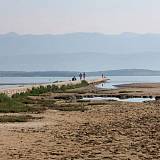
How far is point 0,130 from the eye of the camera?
72.8 feet

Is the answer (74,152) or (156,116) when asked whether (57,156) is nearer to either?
(74,152)

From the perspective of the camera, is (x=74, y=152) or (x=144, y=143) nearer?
(x=74, y=152)

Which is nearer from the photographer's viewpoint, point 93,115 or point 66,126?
point 66,126

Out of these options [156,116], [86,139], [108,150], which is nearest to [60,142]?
[86,139]

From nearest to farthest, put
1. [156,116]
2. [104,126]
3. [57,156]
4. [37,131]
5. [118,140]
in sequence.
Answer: [57,156] → [118,140] → [37,131] → [104,126] → [156,116]

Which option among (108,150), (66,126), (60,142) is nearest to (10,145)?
(60,142)

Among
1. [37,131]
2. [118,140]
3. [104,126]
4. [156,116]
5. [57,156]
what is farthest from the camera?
[156,116]

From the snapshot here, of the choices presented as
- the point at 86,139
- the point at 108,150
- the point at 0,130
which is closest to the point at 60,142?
the point at 86,139

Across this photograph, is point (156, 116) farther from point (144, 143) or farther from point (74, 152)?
point (74, 152)

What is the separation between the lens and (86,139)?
772 inches

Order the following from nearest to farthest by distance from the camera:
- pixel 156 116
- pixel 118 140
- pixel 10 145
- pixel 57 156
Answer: pixel 57 156 < pixel 10 145 < pixel 118 140 < pixel 156 116

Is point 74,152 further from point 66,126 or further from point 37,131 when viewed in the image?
point 66,126

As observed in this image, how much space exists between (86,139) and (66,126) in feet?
15.7

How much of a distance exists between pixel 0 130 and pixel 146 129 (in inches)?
234
